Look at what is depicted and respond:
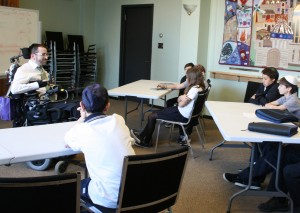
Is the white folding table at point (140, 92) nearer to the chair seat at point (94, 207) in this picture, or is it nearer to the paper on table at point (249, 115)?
the paper on table at point (249, 115)

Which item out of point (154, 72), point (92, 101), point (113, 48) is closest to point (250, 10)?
point (154, 72)

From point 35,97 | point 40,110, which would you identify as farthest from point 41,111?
point 35,97

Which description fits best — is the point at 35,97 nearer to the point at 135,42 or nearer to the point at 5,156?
the point at 5,156

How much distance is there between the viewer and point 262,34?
5578 millimetres

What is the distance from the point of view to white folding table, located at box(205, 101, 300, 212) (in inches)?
98.4

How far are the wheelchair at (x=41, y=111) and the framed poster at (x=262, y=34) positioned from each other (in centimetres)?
312

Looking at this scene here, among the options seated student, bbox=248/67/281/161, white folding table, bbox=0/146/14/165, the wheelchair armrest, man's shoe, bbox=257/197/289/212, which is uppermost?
seated student, bbox=248/67/281/161

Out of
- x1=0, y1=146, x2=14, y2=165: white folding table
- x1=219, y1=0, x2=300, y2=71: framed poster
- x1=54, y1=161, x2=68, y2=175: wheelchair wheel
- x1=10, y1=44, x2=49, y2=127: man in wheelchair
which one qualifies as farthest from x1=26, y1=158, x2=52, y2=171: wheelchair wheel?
x1=219, y1=0, x2=300, y2=71: framed poster

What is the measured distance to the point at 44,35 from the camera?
7.12 metres

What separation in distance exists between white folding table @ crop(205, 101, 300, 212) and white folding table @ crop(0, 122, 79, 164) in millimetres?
1123

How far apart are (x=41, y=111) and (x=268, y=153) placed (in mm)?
2170

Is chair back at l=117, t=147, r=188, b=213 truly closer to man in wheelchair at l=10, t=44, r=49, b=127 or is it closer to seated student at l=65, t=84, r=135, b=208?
seated student at l=65, t=84, r=135, b=208

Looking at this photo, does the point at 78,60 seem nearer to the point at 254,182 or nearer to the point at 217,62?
the point at 217,62

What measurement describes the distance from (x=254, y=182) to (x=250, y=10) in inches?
Result: 127
